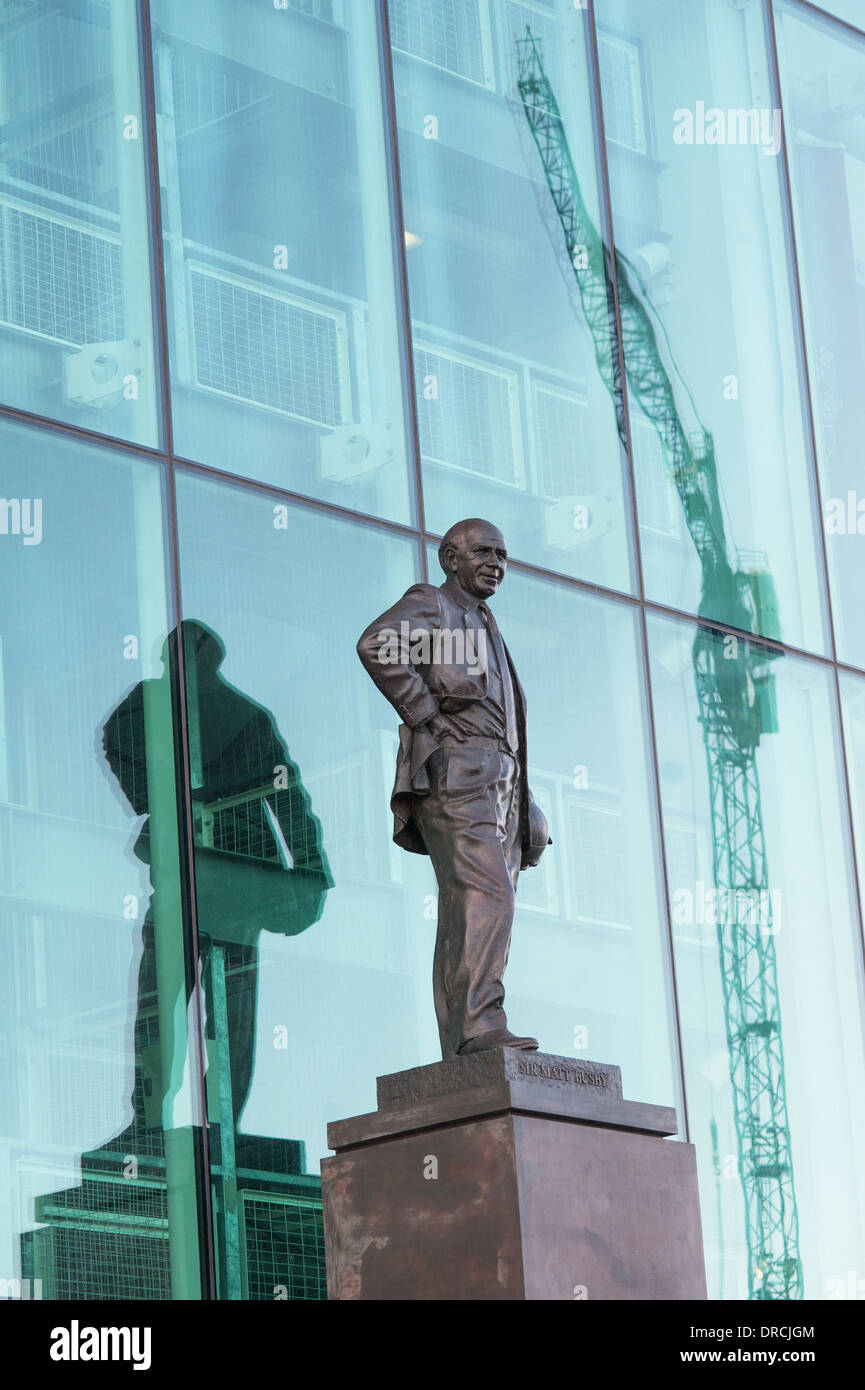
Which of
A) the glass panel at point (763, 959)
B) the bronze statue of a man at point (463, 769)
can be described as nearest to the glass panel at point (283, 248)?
the glass panel at point (763, 959)

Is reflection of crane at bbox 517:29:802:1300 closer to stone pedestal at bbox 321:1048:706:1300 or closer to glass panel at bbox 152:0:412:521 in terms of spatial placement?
glass panel at bbox 152:0:412:521

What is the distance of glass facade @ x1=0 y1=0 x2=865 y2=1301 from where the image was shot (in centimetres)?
1246

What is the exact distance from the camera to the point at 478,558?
414 inches

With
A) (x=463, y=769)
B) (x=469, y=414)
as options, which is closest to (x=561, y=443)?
(x=469, y=414)

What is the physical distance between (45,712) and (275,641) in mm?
1768

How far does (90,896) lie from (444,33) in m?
7.11

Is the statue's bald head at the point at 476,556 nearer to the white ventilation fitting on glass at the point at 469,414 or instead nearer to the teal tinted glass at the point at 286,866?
the teal tinted glass at the point at 286,866

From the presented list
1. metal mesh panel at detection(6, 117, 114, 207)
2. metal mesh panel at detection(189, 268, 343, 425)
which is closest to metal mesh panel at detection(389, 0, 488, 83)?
metal mesh panel at detection(189, 268, 343, 425)

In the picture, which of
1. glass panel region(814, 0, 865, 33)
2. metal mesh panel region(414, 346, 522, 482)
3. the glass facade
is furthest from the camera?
glass panel region(814, 0, 865, 33)

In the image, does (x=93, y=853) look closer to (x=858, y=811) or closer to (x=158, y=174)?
(x=158, y=174)

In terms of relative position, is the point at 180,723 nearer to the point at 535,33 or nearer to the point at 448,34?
the point at 448,34

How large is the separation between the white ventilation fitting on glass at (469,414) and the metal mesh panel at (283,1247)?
16.4 feet

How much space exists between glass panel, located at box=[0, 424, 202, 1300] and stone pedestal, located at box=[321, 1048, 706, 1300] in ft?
7.73

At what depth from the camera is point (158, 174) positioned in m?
13.9
